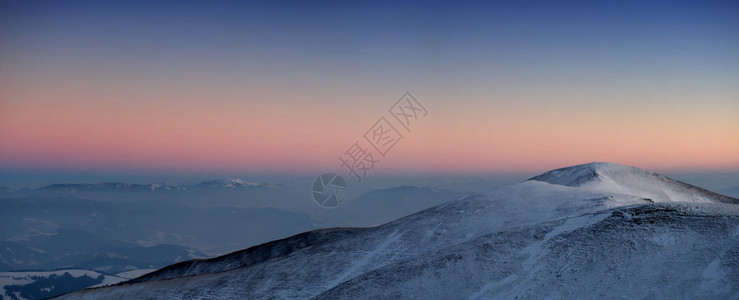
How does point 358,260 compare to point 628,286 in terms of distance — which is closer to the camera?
point 628,286

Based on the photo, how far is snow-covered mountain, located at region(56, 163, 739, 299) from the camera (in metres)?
32.6

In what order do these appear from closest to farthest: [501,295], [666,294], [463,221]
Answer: [666,294]
[501,295]
[463,221]

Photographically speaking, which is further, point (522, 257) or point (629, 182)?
point (629, 182)

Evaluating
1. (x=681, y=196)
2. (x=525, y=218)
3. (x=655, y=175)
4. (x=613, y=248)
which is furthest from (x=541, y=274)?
(x=655, y=175)

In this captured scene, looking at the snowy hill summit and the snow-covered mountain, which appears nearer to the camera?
the snow-covered mountain

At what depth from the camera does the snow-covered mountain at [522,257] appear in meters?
32.6

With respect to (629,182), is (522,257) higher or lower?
lower

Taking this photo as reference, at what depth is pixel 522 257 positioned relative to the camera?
4097cm

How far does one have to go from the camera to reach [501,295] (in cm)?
3600

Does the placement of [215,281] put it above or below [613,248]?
below

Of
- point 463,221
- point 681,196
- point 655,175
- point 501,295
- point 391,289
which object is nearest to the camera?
point 501,295

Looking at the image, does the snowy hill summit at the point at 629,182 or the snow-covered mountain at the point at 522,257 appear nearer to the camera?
the snow-covered mountain at the point at 522,257

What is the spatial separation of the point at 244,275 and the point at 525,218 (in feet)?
124

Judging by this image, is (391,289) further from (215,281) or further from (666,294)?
(215,281)
